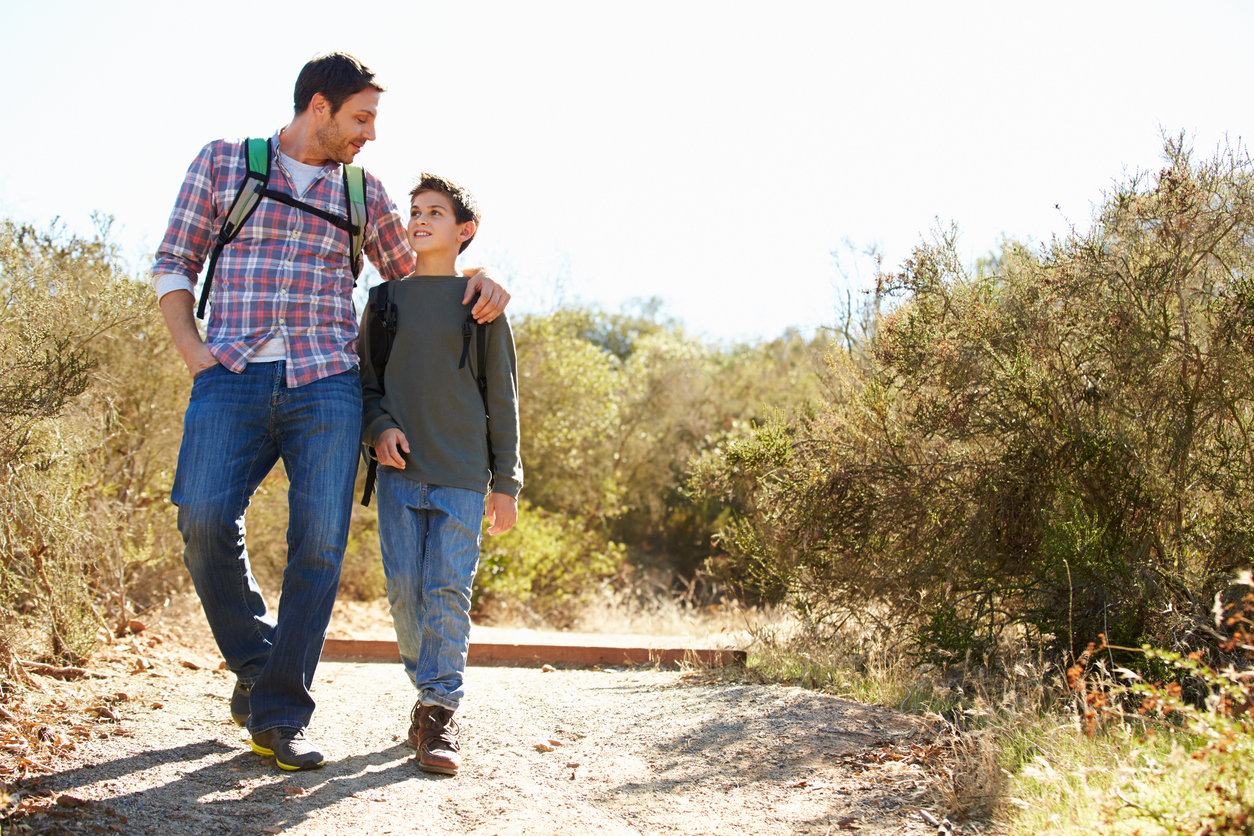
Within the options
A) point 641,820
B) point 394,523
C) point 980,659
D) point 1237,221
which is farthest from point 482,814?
point 1237,221

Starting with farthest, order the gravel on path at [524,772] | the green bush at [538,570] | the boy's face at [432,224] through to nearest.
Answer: the green bush at [538,570] → the boy's face at [432,224] → the gravel on path at [524,772]

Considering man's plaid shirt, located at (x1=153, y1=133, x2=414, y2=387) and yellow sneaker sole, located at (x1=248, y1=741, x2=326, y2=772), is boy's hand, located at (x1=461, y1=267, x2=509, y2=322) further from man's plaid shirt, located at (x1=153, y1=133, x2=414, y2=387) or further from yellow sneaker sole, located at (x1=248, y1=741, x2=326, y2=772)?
yellow sneaker sole, located at (x1=248, y1=741, x2=326, y2=772)

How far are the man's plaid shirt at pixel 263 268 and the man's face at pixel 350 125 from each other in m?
0.14

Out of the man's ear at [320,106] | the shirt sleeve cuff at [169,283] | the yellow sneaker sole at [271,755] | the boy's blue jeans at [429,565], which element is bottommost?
the yellow sneaker sole at [271,755]

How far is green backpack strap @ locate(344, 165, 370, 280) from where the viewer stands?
320 centimetres

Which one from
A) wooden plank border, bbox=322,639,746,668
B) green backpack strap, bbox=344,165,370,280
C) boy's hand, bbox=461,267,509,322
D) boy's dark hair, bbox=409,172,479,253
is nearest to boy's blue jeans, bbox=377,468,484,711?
boy's hand, bbox=461,267,509,322

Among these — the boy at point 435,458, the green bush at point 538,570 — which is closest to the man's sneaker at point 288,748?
the boy at point 435,458

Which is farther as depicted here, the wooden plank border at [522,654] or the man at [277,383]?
the wooden plank border at [522,654]

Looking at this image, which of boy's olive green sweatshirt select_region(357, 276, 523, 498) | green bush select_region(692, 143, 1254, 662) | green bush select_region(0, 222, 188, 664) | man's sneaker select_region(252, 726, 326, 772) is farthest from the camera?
green bush select_region(692, 143, 1254, 662)

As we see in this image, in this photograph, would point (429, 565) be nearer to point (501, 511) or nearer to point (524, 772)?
point (501, 511)

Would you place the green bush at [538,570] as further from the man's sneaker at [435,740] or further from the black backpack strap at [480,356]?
the man's sneaker at [435,740]

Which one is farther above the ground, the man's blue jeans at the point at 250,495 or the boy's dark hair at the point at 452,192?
the boy's dark hair at the point at 452,192

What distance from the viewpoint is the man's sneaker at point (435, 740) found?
114 inches

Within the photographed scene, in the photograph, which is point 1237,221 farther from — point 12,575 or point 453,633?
point 12,575
